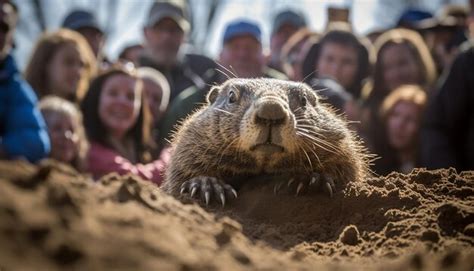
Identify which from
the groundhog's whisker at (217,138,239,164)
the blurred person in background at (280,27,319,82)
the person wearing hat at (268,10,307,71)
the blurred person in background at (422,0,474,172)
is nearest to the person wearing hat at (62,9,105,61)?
the blurred person in background at (280,27,319,82)

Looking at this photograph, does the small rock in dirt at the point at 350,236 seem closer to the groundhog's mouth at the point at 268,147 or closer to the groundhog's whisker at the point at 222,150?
the groundhog's mouth at the point at 268,147

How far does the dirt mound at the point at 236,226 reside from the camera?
1938mm

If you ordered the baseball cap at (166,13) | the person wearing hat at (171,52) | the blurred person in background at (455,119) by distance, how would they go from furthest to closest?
the baseball cap at (166,13), the person wearing hat at (171,52), the blurred person in background at (455,119)

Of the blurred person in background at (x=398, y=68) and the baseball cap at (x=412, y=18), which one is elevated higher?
the baseball cap at (x=412, y=18)

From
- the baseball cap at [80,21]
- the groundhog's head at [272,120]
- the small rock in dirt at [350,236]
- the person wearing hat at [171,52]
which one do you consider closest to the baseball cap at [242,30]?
the person wearing hat at [171,52]

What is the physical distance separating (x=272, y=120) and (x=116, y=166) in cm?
277

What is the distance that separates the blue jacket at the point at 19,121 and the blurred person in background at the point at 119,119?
1218 millimetres

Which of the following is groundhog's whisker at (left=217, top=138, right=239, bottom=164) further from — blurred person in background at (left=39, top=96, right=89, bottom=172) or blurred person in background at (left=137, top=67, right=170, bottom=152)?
blurred person in background at (left=137, top=67, right=170, bottom=152)

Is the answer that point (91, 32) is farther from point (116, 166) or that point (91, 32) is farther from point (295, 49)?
point (116, 166)

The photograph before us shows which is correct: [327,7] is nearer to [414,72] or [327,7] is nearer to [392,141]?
[414,72]

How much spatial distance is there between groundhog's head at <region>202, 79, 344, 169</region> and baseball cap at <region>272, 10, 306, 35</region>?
586cm

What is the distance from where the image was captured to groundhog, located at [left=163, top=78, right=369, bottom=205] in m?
3.96

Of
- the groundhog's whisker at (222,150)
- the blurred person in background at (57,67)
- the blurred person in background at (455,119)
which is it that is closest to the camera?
the groundhog's whisker at (222,150)

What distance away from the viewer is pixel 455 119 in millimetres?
6902
